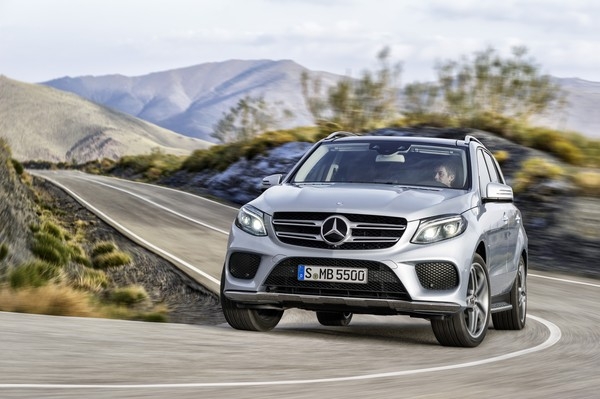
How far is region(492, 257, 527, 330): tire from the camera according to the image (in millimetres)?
11391

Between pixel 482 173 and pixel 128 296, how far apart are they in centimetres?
648

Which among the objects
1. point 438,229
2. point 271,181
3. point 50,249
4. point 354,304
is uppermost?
point 271,181

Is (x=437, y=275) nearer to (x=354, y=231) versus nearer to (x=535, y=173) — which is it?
(x=354, y=231)

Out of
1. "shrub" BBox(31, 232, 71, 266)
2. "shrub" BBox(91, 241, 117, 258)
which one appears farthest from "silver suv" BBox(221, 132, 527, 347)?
"shrub" BBox(91, 241, 117, 258)

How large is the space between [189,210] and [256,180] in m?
6.73

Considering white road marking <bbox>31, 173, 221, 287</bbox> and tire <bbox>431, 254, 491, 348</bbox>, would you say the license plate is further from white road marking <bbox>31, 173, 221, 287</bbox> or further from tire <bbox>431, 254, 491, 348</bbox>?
white road marking <bbox>31, 173, 221, 287</bbox>

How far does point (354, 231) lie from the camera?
9281 mm

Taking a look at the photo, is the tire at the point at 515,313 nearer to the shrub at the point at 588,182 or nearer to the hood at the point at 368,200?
the hood at the point at 368,200

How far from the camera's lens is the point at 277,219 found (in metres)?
9.53

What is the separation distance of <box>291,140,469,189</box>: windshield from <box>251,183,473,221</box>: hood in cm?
32

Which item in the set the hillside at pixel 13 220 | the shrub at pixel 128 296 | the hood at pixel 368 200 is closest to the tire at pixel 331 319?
the hood at pixel 368 200

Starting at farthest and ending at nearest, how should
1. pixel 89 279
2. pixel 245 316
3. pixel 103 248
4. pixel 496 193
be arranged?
pixel 103 248
pixel 89 279
pixel 496 193
pixel 245 316

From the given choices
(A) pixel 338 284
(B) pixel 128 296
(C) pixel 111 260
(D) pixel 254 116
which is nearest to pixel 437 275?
(A) pixel 338 284

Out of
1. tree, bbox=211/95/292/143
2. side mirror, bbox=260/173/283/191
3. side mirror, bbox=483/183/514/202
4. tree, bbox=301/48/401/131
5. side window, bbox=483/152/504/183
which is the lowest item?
tree, bbox=211/95/292/143
